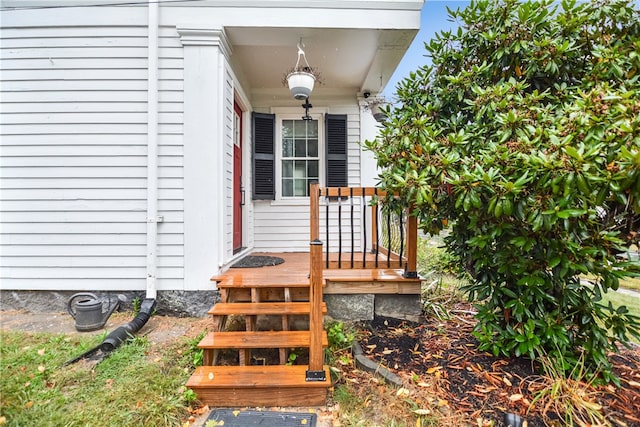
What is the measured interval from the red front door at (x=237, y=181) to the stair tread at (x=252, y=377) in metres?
2.08

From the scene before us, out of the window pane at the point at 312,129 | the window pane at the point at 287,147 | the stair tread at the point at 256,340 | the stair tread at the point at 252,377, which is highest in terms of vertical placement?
the window pane at the point at 312,129

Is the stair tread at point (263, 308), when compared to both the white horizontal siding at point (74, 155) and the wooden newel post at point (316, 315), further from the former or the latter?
the white horizontal siding at point (74, 155)

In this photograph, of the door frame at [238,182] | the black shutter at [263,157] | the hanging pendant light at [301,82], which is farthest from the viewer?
the black shutter at [263,157]

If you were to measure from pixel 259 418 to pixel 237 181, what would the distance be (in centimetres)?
291

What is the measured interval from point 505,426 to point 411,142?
180 cm

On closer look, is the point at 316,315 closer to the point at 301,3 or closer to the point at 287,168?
the point at 301,3

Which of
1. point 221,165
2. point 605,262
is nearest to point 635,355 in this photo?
point 605,262

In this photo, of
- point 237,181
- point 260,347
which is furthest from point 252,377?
point 237,181

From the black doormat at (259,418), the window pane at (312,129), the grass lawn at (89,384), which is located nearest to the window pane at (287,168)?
the window pane at (312,129)

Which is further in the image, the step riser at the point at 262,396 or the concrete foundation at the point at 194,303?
the concrete foundation at the point at 194,303

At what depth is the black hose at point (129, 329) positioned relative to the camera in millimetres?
2359

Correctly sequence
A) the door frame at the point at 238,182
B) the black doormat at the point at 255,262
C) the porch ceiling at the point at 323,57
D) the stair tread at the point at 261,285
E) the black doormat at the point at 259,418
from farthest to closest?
1. the door frame at the point at 238,182
2. the black doormat at the point at 255,262
3. the porch ceiling at the point at 323,57
4. the stair tread at the point at 261,285
5. the black doormat at the point at 259,418

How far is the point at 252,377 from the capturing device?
1.90 metres

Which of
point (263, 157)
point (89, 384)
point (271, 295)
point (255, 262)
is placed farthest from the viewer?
point (263, 157)
